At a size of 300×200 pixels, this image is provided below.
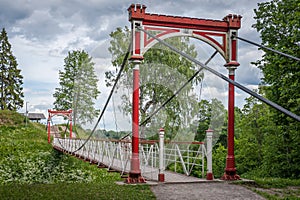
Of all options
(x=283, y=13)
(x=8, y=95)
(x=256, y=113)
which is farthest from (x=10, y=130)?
(x=283, y=13)

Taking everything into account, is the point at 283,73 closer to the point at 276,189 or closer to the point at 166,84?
the point at 166,84

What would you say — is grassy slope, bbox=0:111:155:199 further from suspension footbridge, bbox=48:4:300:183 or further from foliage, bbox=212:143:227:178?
foliage, bbox=212:143:227:178

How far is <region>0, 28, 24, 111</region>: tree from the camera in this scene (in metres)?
33.7

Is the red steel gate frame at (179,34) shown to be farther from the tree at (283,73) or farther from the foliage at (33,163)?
the foliage at (33,163)

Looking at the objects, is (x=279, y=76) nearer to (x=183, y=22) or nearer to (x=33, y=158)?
(x=183, y=22)

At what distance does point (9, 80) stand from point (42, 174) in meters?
22.2

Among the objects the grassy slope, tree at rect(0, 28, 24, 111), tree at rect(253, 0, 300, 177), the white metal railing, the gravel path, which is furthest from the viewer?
tree at rect(0, 28, 24, 111)

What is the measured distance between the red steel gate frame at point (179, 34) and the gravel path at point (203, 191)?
60 cm

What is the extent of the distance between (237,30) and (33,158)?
41.8 ft

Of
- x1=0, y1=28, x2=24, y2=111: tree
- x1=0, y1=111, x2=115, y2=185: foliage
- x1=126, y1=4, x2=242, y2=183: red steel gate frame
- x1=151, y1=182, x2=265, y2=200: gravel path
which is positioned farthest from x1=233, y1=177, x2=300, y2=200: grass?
x1=0, y1=28, x2=24, y2=111: tree

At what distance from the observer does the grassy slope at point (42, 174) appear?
18.0ft

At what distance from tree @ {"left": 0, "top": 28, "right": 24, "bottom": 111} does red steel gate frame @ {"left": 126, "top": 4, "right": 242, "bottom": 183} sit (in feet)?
95.8

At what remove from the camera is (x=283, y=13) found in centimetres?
985

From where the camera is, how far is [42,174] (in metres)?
14.0
